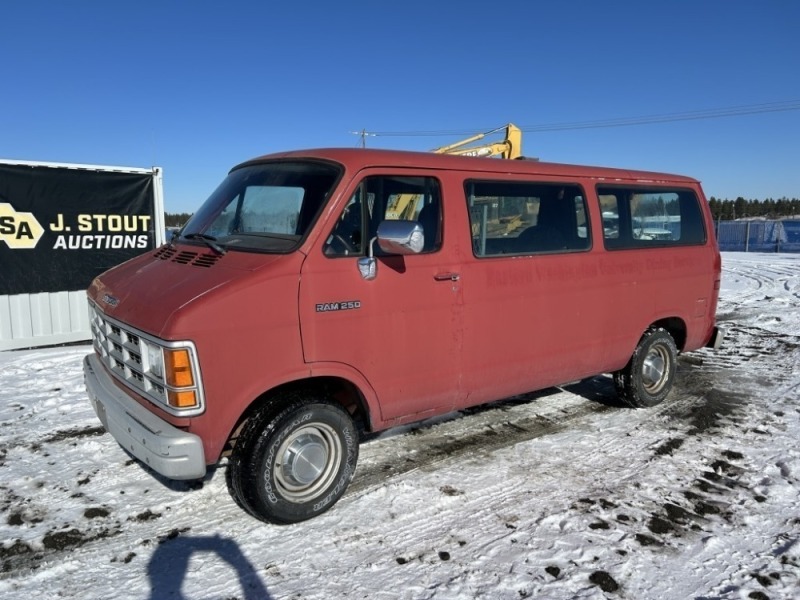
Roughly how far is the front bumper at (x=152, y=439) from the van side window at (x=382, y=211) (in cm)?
133

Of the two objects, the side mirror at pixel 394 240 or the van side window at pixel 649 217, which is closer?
the side mirror at pixel 394 240

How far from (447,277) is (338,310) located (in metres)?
0.88

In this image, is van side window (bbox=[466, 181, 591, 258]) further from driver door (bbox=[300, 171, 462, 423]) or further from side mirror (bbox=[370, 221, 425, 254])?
side mirror (bbox=[370, 221, 425, 254])

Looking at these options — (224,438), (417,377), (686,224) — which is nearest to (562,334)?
(417,377)

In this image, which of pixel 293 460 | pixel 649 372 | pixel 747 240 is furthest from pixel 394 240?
pixel 747 240

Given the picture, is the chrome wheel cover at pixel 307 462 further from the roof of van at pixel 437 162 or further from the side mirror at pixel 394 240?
the roof of van at pixel 437 162

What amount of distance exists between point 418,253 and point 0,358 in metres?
6.28

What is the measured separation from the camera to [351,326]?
348cm

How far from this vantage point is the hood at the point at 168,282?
10.1 ft

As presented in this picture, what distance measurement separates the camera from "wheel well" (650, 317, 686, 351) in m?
5.79

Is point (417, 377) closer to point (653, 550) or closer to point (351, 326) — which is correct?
point (351, 326)

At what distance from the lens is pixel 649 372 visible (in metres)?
5.62

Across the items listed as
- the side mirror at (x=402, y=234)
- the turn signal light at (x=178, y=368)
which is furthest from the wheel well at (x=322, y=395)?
the side mirror at (x=402, y=234)

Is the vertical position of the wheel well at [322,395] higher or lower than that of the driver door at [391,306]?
lower
